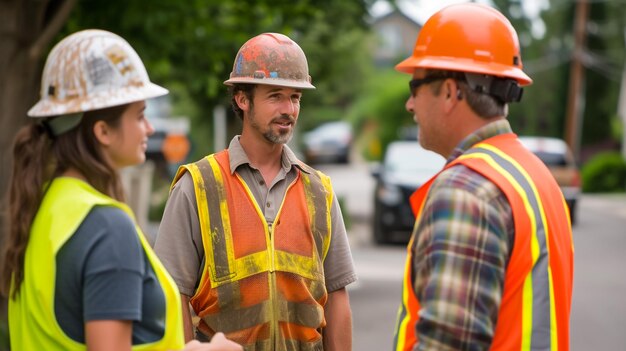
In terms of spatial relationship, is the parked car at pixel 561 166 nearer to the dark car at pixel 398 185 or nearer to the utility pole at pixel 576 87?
the dark car at pixel 398 185

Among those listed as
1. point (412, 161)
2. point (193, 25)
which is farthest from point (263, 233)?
point (412, 161)

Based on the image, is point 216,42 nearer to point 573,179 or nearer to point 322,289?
point 322,289

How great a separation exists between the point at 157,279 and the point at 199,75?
29.6ft

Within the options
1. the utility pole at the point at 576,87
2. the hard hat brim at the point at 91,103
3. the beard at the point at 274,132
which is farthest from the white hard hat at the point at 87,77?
the utility pole at the point at 576,87

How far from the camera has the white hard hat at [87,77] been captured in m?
2.40

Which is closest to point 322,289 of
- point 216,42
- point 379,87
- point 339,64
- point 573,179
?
point 216,42

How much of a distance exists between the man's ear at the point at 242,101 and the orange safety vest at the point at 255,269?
0.28 m

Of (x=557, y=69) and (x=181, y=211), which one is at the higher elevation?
(x=181, y=211)

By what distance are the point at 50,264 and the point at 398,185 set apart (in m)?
14.0

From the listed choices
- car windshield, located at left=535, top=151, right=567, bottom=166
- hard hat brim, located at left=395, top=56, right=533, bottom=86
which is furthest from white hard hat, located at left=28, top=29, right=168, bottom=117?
car windshield, located at left=535, top=151, right=567, bottom=166

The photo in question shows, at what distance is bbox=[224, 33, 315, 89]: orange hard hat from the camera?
12.1ft

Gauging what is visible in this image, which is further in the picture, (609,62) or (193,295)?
(609,62)

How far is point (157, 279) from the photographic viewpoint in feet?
8.05

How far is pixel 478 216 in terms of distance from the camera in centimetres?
243
